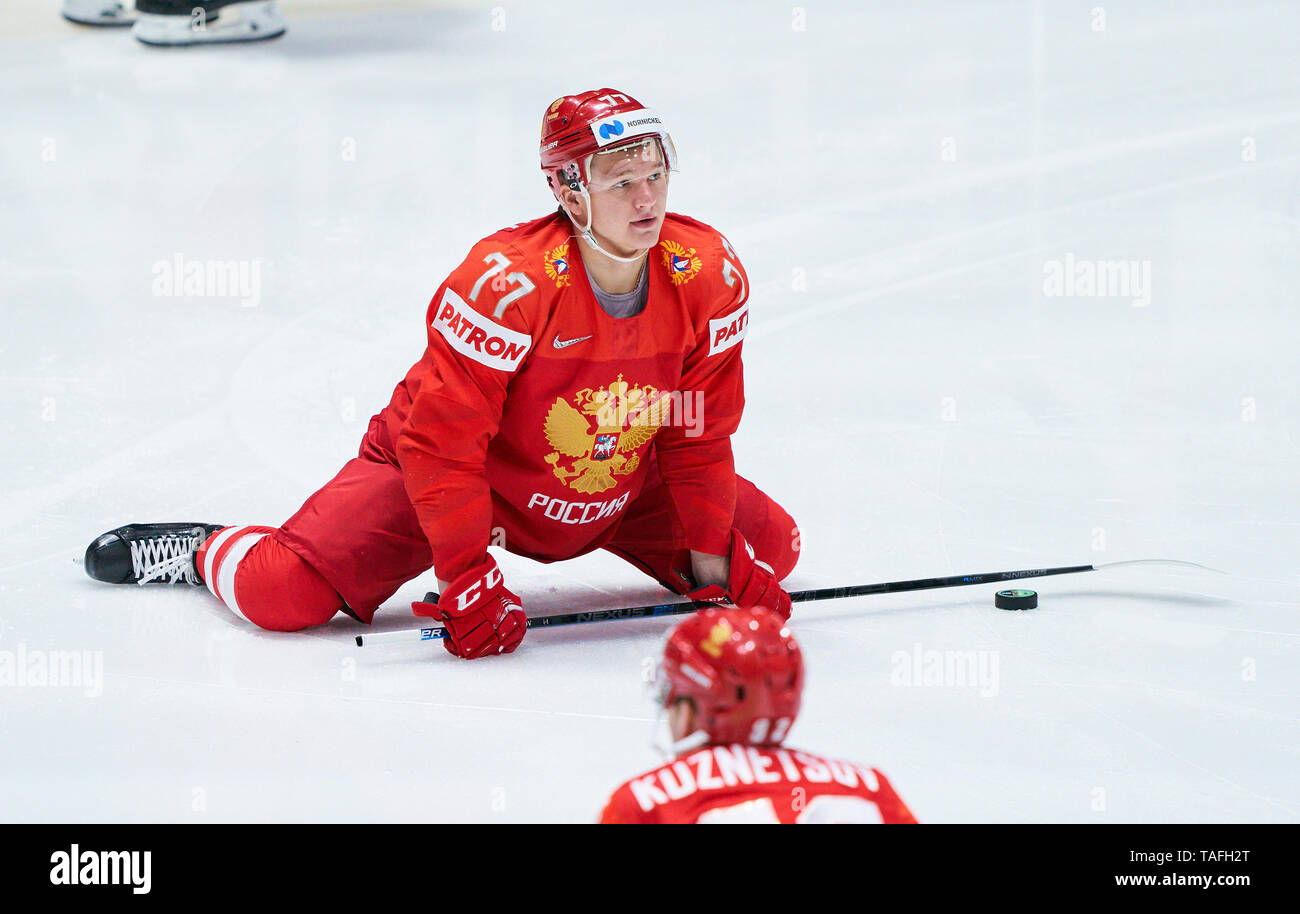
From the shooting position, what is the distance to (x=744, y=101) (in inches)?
309

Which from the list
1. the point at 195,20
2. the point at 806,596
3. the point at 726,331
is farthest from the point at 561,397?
the point at 195,20

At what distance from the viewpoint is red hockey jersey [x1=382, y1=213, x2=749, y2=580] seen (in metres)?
3.20

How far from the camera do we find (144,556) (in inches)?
148

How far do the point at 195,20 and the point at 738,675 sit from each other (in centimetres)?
766

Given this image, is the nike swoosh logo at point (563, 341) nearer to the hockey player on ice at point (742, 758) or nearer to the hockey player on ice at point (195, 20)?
the hockey player on ice at point (742, 758)

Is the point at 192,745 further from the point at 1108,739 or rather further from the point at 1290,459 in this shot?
the point at 1290,459

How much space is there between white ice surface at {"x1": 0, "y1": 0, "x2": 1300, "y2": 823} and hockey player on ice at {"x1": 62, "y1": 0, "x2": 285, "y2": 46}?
155 millimetres

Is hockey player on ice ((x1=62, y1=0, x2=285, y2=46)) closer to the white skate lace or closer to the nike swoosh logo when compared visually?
the white skate lace

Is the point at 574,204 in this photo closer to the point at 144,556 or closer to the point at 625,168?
the point at 625,168

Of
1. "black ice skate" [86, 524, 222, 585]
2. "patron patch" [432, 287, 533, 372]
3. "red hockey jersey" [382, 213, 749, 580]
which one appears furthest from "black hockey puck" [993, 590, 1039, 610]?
"black ice skate" [86, 524, 222, 585]

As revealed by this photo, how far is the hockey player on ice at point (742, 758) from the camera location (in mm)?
1733
